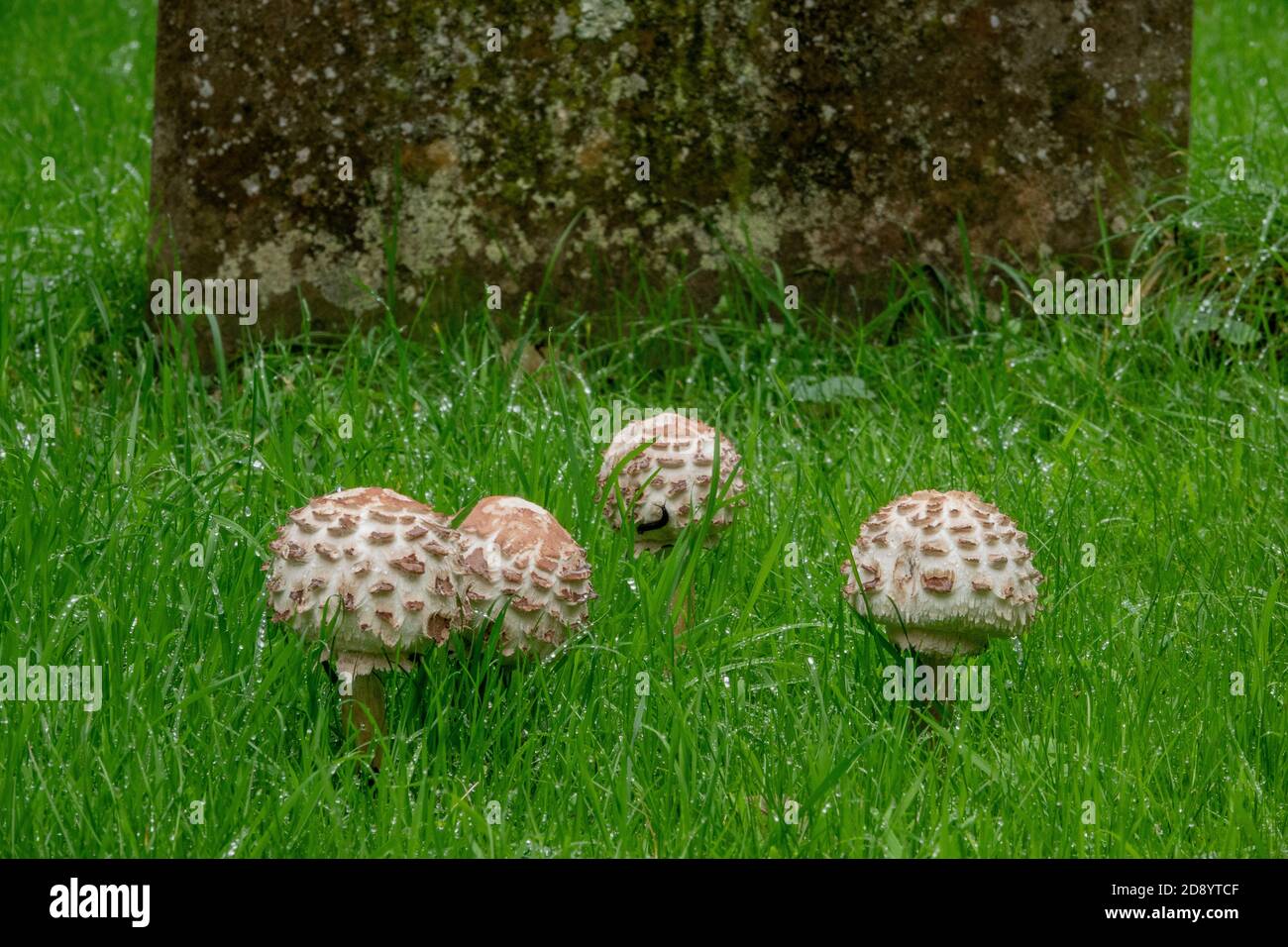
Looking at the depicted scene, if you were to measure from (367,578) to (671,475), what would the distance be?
78cm

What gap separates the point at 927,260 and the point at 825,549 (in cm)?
149

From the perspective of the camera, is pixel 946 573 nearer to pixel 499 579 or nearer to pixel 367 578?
pixel 499 579

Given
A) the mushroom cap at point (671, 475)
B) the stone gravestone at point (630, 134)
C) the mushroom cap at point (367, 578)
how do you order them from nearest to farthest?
1. the mushroom cap at point (367, 578)
2. the mushroom cap at point (671, 475)
3. the stone gravestone at point (630, 134)

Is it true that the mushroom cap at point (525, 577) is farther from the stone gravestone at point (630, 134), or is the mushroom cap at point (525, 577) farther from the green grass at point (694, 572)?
the stone gravestone at point (630, 134)

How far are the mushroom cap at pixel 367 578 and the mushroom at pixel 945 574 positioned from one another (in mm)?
738

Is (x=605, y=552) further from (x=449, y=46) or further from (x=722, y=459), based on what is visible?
(x=449, y=46)

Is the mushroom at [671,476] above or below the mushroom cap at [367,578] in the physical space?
above

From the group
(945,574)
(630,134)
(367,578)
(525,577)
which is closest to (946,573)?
(945,574)

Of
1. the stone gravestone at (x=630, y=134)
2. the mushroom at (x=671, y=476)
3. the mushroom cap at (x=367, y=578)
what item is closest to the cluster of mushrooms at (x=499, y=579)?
the mushroom cap at (x=367, y=578)

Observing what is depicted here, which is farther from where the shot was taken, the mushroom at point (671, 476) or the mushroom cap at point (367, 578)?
the mushroom at point (671, 476)

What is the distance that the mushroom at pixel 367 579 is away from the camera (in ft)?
7.63

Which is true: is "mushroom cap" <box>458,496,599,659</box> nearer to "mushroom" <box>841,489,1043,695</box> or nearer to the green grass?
the green grass

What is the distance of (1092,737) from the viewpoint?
2.60 metres

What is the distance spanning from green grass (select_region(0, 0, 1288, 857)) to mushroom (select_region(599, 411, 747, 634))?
11 centimetres
